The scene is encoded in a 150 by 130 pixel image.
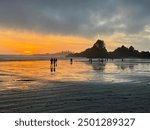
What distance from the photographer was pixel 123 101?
21.7m

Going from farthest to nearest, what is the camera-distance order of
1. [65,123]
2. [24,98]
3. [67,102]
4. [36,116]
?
1. [24,98]
2. [67,102]
3. [36,116]
4. [65,123]

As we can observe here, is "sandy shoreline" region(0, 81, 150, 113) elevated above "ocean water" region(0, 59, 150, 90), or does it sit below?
below

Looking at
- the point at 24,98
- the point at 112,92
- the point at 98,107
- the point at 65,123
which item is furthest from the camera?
the point at 112,92

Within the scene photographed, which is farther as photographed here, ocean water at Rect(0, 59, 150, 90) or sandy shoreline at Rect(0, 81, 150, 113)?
ocean water at Rect(0, 59, 150, 90)

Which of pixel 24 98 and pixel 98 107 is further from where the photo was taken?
pixel 24 98

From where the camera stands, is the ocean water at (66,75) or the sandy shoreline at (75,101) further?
the ocean water at (66,75)

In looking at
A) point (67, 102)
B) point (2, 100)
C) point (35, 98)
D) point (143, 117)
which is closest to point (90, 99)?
point (67, 102)

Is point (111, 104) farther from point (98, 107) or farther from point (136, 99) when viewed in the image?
point (136, 99)

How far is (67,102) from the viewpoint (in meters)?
21.1

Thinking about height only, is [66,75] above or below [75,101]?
above

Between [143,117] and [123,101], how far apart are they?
28.1ft

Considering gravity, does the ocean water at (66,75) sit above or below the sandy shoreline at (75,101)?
above

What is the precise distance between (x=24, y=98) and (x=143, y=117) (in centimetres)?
1138

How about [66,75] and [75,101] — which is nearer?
[75,101]
